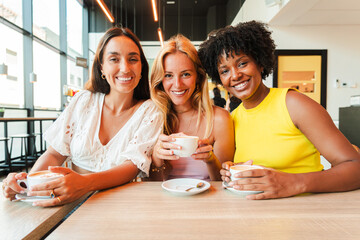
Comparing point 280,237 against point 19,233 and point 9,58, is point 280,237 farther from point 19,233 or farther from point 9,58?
point 9,58

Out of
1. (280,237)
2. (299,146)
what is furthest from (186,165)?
(280,237)

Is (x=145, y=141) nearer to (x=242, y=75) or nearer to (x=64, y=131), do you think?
(x=64, y=131)

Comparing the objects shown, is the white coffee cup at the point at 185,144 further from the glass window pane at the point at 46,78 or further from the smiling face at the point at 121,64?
the glass window pane at the point at 46,78

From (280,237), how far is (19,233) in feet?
2.25

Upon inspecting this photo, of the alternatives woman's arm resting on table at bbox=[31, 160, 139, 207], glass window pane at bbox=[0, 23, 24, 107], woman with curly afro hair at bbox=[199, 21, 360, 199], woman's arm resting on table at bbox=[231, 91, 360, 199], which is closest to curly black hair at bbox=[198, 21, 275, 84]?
woman with curly afro hair at bbox=[199, 21, 360, 199]

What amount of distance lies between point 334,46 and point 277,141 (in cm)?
563

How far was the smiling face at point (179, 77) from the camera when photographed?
1.56 metres

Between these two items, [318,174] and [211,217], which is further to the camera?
[318,174]

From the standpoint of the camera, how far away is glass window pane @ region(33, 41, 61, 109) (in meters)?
6.02

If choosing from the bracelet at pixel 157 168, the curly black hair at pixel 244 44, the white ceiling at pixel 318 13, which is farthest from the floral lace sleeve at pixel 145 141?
the white ceiling at pixel 318 13

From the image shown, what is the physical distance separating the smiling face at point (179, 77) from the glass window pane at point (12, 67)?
4.65 m

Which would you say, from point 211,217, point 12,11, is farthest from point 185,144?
point 12,11

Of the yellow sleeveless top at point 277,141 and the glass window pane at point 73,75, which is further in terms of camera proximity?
the glass window pane at point 73,75

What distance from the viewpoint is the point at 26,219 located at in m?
0.69
